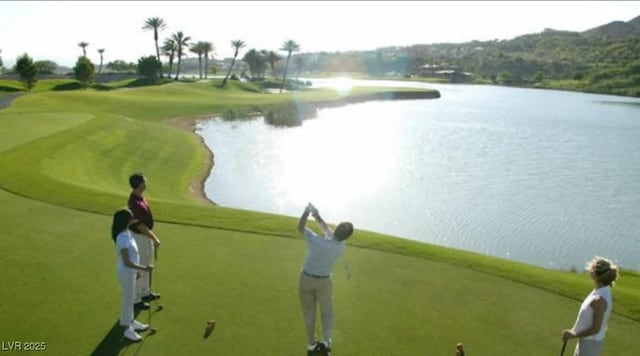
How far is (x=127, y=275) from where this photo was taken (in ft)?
25.6

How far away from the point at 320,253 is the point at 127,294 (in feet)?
10.1

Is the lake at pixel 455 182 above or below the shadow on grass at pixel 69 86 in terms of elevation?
below

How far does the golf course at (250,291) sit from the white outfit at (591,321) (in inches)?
62.6

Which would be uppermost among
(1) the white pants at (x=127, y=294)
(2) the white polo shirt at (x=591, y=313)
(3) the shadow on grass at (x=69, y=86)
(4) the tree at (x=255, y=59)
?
(4) the tree at (x=255, y=59)

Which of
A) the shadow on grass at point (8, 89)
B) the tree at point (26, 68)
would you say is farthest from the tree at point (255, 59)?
the shadow on grass at point (8, 89)

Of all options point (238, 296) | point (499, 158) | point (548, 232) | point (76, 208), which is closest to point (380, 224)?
point (548, 232)

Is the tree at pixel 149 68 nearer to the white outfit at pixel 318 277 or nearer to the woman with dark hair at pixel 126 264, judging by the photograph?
the woman with dark hair at pixel 126 264

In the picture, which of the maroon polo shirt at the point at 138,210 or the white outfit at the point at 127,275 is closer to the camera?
the white outfit at the point at 127,275

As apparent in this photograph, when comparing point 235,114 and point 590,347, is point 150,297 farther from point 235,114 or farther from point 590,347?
point 235,114

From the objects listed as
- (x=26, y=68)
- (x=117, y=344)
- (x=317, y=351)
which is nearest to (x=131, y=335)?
(x=117, y=344)

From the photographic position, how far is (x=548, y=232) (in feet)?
73.7

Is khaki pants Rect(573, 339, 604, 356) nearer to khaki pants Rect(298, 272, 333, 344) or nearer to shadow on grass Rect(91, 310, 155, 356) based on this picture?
khaki pants Rect(298, 272, 333, 344)

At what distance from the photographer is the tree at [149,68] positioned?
9831 centimetres

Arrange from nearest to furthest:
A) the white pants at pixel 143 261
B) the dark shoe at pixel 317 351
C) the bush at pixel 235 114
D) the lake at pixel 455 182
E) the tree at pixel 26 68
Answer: the dark shoe at pixel 317 351 → the white pants at pixel 143 261 → the lake at pixel 455 182 → the bush at pixel 235 114 → the tree at pixel 26 68
